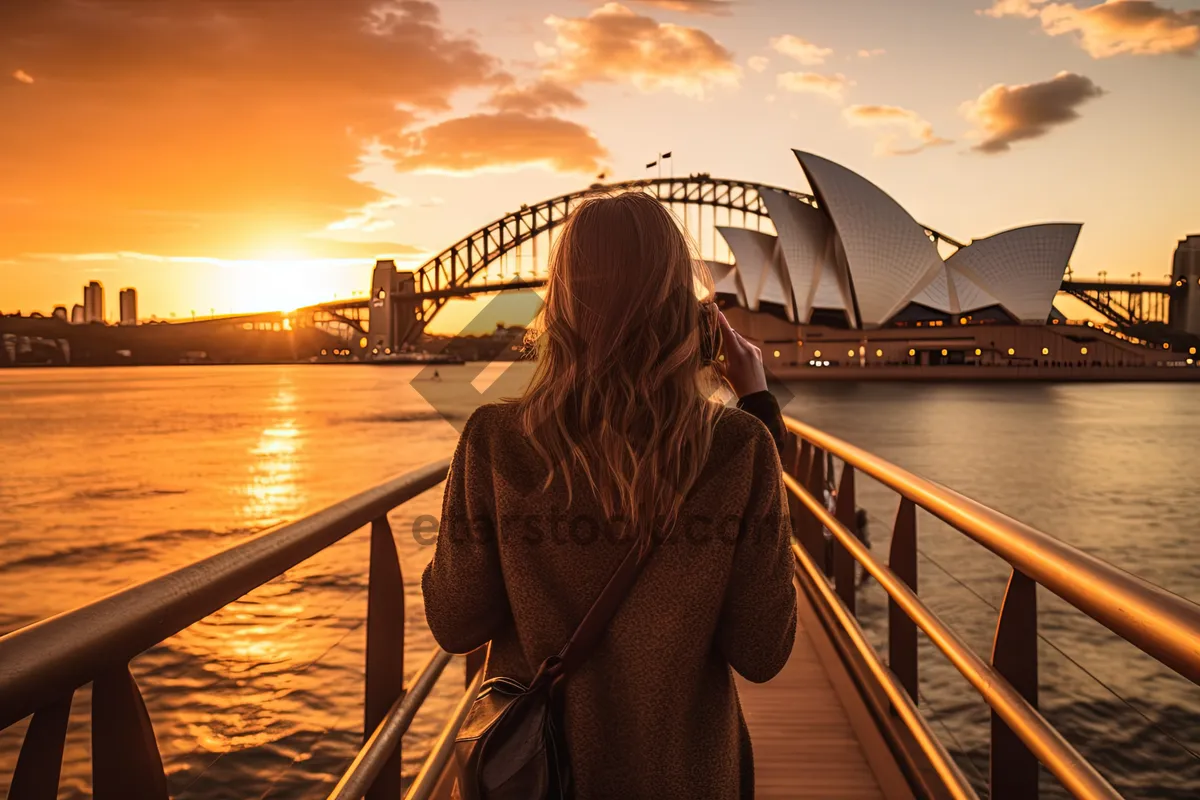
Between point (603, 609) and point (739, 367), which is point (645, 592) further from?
point (739, 367)

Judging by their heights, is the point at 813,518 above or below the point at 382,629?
below

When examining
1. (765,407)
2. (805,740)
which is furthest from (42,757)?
(805,740)

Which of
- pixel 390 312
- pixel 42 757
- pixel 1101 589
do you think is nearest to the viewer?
pixel 42 757

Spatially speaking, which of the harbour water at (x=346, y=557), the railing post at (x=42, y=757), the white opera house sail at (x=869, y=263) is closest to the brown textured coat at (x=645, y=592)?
the railing post at (x=42, y=757)

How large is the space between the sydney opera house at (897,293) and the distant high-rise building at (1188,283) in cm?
3629

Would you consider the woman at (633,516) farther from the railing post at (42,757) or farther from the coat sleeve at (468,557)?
the railing post at (42,757)

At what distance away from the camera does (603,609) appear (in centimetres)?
104

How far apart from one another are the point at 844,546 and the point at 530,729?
2204mm

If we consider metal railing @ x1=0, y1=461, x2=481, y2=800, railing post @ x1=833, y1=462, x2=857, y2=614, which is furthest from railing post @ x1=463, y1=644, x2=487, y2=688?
metal railing @ x1=0, y1=461, x2=481, y2=800

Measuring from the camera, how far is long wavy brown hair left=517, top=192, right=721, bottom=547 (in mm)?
1042

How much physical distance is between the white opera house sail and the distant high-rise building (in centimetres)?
3949

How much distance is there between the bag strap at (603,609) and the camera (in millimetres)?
1036

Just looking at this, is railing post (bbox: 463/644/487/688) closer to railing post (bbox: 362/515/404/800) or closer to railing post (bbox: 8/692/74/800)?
railing post (bbox: 362/515/404/800)

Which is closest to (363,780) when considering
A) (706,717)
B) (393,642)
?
(393,642)
